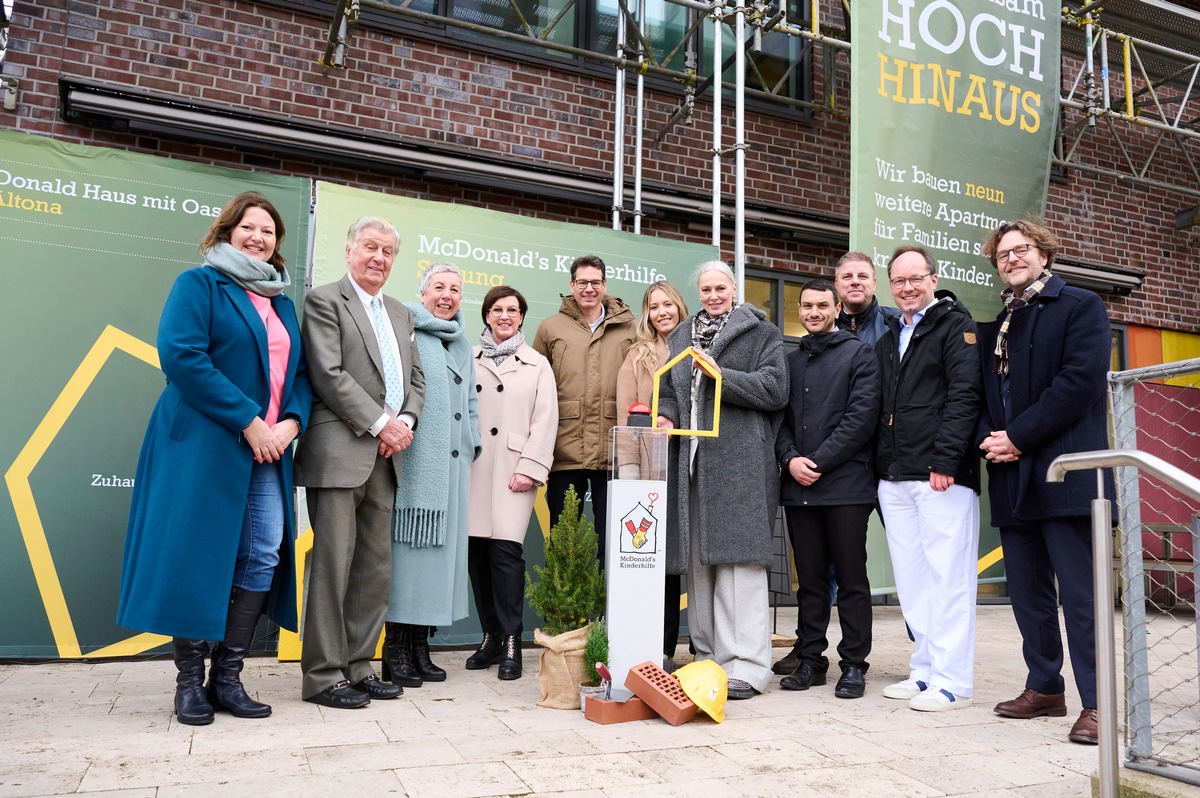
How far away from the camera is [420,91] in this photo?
615 centimetres

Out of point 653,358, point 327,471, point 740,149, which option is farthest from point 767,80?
point 327,471

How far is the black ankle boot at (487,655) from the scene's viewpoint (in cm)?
422

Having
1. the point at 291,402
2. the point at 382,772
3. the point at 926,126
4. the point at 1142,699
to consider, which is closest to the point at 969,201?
the point at 926,126

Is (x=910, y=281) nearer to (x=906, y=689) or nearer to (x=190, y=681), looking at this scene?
(x=906, y=689)

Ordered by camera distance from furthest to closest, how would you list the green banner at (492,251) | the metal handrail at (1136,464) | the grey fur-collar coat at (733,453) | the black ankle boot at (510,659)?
the green banner at (492,251) → the black ankle boot at (510,659) → the grey fur-collar coat at (733,453) → the metal handrail at (1136,464)

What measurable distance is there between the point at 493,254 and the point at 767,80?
3.27 metres

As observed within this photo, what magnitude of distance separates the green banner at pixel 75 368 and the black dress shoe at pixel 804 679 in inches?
114

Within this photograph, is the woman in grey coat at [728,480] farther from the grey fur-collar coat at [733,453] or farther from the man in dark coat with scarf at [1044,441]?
the man in dark coat with scarf at [1044,441]

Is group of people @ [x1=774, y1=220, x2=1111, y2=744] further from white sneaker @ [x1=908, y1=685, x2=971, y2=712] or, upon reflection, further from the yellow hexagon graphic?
the yellow hexagon graphic

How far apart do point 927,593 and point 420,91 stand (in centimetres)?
452

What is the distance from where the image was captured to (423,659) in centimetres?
394

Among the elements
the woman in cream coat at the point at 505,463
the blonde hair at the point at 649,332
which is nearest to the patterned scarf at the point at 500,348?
the woman in cream coat at the point at 505,463

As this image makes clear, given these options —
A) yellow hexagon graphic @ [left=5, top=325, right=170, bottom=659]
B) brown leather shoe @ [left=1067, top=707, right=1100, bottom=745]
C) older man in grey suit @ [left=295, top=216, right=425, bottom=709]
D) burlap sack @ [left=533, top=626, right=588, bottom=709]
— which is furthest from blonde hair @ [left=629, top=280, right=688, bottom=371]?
yellow hexagon graphic @ [left=5, top=325, right=170, bottom=659]

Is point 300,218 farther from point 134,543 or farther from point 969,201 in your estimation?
point 969,201
